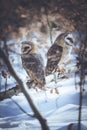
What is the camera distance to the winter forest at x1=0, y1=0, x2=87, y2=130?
2227 millimetres

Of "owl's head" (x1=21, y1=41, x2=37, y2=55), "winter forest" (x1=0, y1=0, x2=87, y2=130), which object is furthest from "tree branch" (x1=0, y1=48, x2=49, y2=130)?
"owl's head" (x1=21, y1=41, x2=37, y2=55)

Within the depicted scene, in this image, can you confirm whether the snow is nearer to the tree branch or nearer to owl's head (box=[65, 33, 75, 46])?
the tree branch

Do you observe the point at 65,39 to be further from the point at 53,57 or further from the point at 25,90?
the point at 25,90

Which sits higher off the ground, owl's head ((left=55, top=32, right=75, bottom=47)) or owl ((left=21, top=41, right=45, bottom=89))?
owl's head ((left=55, top=32, right=75, bottom=47))

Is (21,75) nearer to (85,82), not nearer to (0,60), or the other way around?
(0,60)

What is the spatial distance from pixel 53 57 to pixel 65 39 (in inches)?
6.6

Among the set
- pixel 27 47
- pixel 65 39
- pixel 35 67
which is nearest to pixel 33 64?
pixel 35 67

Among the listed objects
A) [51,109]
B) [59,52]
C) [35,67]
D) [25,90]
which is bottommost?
[51,109]

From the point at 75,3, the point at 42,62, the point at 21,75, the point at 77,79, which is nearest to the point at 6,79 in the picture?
the point at 21,75

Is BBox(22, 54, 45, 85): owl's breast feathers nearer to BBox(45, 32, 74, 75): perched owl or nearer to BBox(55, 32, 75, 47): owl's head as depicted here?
BBox(45, 32, 74, 75): perched owl

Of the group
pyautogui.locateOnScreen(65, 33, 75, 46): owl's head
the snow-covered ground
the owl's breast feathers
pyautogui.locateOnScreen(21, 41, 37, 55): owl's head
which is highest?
pyautogui.locateOnScreen(65, 33, 75, 46): owl's head

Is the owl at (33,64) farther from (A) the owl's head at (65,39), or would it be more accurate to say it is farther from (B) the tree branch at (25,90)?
(A) the owl's head at (65,39)

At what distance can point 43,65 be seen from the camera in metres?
2.26

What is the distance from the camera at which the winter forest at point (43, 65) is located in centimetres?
223
